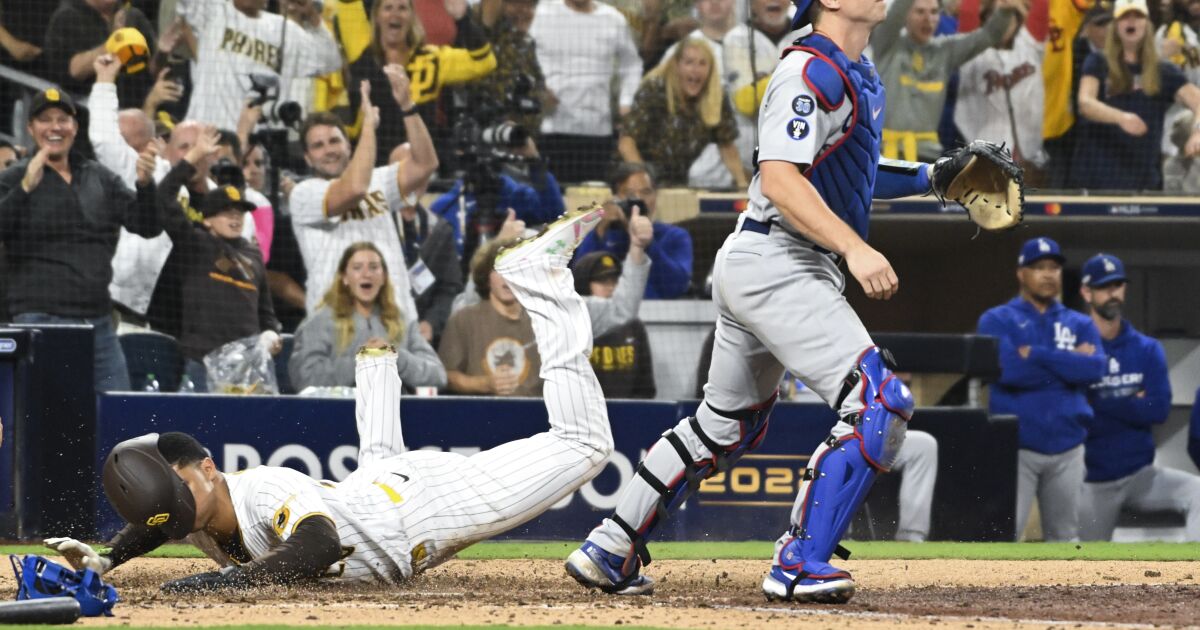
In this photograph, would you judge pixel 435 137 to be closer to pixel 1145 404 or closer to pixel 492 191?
pixel 492 191

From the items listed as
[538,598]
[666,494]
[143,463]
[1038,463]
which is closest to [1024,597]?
[666,494]

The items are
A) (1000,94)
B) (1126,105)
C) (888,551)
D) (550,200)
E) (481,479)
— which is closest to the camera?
(481,479)

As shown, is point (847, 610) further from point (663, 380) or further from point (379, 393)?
point (663, 380)

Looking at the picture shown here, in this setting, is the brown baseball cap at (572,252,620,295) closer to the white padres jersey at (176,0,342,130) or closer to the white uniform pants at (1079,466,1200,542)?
the white padres jersey at (176,0,342,130)

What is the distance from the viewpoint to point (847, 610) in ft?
14.4

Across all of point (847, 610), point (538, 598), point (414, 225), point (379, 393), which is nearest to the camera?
point (847, 610)

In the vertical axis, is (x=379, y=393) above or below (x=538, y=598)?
above

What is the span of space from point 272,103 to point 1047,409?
486 cm

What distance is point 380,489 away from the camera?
4934 millimetres

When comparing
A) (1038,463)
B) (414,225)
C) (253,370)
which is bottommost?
(1038,463)

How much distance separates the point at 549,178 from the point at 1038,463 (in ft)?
11.0

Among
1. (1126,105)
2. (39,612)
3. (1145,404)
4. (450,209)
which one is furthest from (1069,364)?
(39,612)

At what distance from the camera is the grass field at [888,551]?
6.83 meters

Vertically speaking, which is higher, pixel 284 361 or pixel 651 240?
pixel 651 240
